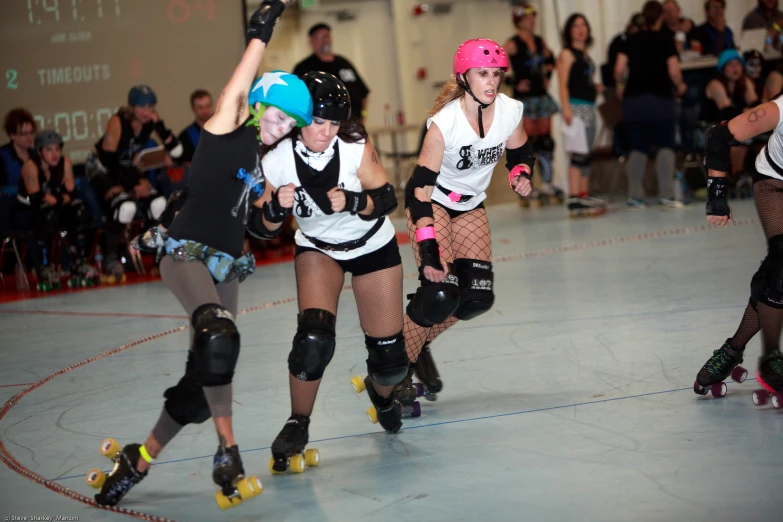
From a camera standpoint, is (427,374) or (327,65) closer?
(427,374)

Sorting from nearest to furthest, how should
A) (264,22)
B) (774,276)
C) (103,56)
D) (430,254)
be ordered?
(264,22) → (774,276) → (430,254) → (103,56)

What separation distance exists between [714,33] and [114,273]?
6.42 metres

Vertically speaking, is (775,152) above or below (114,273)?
above

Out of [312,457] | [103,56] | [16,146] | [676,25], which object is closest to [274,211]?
[312,457]

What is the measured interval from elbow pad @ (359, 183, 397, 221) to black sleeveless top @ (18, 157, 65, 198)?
4976mm

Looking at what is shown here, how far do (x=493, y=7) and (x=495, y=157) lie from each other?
10.2m

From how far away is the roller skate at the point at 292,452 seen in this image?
311 centimetres

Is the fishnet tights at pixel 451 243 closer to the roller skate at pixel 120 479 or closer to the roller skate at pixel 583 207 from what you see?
the roller skate at pixel 120 479

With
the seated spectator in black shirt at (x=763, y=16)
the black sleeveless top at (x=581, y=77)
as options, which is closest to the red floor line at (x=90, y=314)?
the black sleeveless top at (x=581, y=77)

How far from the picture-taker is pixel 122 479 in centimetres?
290

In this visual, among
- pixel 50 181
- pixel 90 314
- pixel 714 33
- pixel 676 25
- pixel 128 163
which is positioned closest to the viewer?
pixel 90 314

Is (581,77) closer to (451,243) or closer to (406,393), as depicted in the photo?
(451,243)

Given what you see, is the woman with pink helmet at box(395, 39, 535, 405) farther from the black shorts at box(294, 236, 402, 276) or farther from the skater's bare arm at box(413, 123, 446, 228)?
the black shorts at box(294, 236, 402, 276)

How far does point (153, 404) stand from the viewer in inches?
160
